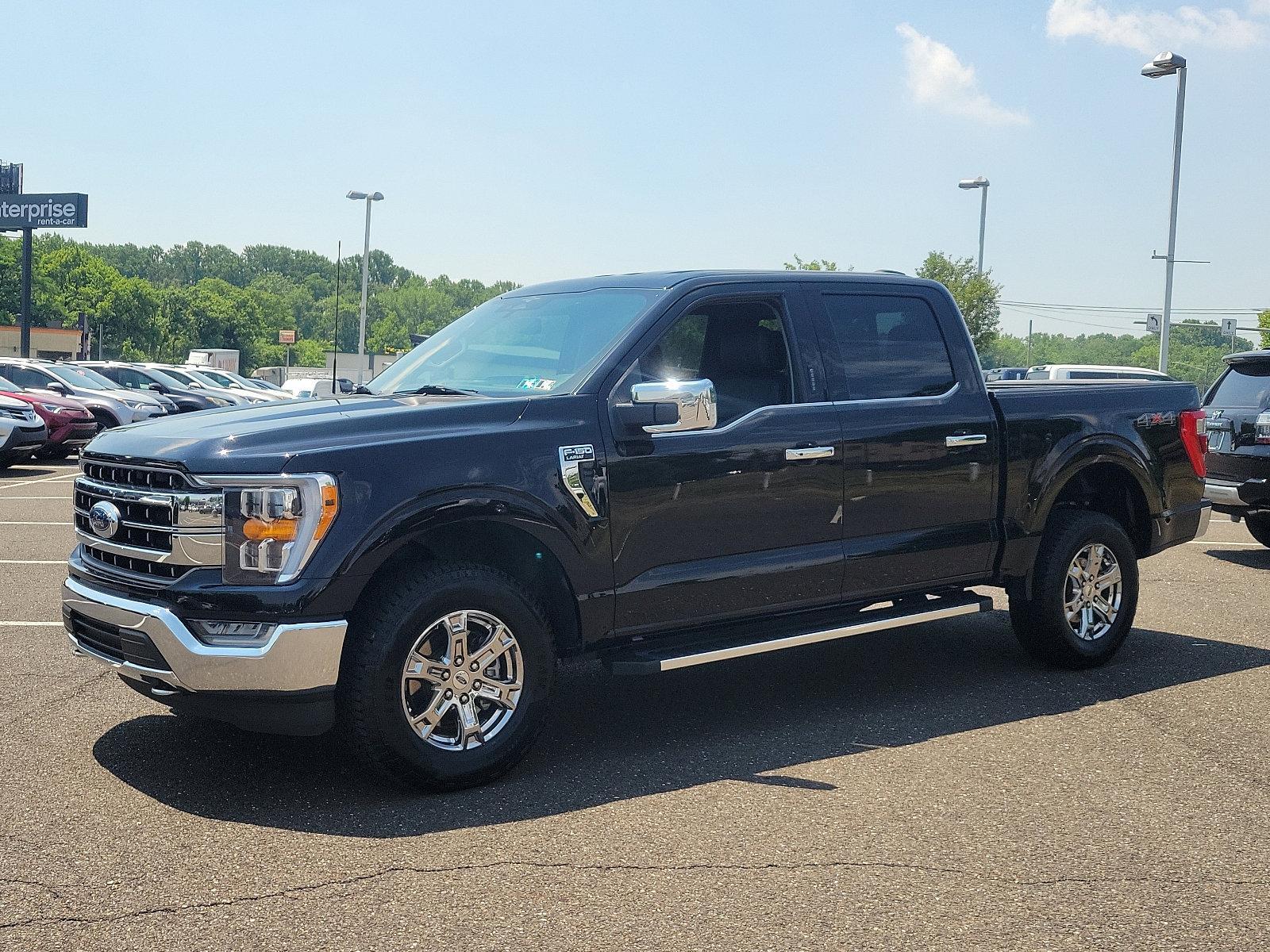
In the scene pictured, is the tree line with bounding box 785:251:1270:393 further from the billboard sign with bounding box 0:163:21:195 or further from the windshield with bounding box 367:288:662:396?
the billboard sign with bounding box 0:163:21:195

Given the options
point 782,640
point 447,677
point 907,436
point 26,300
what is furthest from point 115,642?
point 26,300

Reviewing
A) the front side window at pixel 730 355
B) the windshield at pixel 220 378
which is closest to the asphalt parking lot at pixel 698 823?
the front side window at pixel 730 355

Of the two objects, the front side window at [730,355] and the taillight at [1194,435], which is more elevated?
the front side window at [730,355]

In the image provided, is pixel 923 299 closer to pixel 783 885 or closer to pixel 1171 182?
pixel 783 885

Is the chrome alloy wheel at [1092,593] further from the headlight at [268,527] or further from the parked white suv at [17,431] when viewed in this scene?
the parked white suv at [17,431]

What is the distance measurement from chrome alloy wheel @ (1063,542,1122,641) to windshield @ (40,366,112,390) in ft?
75.7

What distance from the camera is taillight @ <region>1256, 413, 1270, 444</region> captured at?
1130 centimetres

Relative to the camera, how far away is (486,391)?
570cm

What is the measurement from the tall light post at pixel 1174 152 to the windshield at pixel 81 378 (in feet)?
72.1

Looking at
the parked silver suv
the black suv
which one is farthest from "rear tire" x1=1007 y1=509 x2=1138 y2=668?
the parked silver suv

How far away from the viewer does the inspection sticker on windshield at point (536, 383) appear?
557cm

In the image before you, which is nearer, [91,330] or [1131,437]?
[1131,437]

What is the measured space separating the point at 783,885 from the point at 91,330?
5209 inches

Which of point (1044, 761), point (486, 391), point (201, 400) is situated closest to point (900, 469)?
point (1044, 761)
